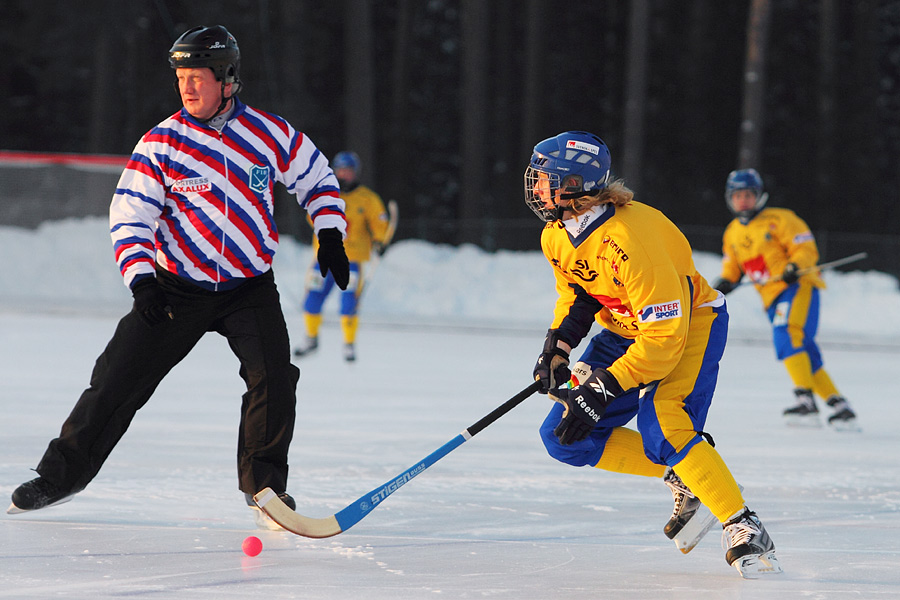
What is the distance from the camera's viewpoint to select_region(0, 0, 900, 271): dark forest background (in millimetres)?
25750

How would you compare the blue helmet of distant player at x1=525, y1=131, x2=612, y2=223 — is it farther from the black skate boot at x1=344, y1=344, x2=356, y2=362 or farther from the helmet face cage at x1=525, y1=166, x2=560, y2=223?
the black skate boot at x1=344, y1=344, x2=356, y2=362

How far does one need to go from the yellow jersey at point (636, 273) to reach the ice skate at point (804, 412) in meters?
3.70

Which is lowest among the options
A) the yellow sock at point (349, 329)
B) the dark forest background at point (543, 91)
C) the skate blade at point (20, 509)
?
the dark forest background at point (543, 91)

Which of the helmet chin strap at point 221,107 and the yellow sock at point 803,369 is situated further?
the yellow sock at point 803,369

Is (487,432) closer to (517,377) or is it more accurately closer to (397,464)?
(397,464)

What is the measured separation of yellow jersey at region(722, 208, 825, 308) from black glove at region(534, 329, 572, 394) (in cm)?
379

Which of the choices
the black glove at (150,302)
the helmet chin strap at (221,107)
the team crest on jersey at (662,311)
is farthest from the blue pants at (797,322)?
the black glove at (150,302)

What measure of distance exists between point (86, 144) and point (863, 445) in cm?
2582

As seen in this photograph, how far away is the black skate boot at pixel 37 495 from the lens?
156 inches

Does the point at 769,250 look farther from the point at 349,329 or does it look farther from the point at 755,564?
the point at 755,564

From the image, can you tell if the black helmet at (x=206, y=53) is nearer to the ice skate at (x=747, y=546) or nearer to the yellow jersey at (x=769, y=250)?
the ice skate at (x=747, y=546)

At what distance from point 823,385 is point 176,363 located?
447cm

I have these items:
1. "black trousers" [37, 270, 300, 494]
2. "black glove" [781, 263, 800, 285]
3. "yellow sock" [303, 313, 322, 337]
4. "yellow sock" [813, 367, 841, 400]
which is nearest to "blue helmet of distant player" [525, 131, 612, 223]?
"black trousers" [37, 270, 300, 494]

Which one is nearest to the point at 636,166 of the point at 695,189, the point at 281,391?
the point at 695,189
